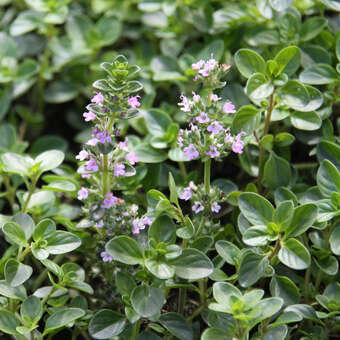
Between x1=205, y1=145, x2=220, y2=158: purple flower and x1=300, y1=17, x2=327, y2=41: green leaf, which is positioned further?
x1=300, y1=17, x2=327, y2=41: green leaf

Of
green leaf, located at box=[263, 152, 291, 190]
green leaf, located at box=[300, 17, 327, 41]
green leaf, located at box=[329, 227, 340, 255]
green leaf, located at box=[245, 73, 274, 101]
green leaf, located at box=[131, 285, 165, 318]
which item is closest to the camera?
green leaf, located at box=[131, 285, 165, 318]

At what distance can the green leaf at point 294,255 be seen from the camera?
1.29 metres

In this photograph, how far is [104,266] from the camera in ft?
5.09

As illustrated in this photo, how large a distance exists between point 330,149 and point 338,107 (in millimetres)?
404

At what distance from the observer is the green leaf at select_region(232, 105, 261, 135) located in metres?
1.52

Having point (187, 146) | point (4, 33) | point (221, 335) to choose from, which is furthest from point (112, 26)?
point (221, 335)

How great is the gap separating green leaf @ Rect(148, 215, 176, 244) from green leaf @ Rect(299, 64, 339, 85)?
638 millimetres

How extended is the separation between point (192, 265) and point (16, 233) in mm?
477

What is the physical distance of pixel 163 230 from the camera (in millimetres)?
1355

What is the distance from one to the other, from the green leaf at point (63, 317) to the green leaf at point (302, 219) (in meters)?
0.56

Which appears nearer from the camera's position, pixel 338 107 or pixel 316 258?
pixel 316 258

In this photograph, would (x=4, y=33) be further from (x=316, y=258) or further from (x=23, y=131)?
(x=316, y=258)

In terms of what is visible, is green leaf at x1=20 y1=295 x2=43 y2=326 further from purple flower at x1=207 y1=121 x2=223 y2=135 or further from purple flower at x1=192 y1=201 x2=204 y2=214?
purple flower at x1=207 y1=121 x2=223 y2=135

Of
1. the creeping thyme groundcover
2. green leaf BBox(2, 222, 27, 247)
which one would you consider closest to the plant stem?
the creeping thyme groundcover
